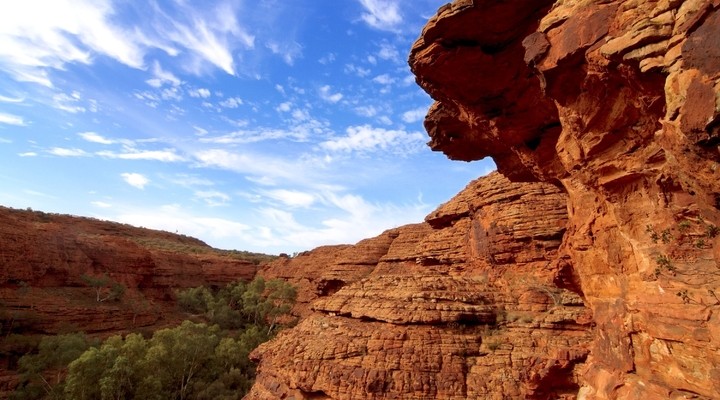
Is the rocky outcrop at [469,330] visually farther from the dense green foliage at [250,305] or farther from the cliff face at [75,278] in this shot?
the cliff face at [75,278]

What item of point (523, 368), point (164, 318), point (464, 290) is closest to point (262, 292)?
point (164, 318)

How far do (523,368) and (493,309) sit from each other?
3.39m

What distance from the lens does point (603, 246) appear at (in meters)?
8.74

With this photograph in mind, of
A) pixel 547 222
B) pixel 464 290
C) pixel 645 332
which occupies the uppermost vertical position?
pixel 547 222

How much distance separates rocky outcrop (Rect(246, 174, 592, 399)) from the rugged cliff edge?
0.24 ft

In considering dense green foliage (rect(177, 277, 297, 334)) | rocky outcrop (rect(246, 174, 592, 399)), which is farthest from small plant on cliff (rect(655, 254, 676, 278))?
dense green foliage (rect(177, 277, 297, 334))

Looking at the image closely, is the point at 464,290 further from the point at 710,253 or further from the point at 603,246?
the point at 710,253

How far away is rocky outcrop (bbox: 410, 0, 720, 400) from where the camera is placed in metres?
5.01

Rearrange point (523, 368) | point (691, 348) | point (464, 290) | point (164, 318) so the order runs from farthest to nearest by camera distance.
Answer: point (164, 318) < point (464, 290) < point (523, 368) < point (691, 348)

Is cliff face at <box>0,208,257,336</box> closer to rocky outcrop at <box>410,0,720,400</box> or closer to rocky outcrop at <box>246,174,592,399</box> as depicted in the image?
rocky outcrop at <box>246,174,592,399</box>

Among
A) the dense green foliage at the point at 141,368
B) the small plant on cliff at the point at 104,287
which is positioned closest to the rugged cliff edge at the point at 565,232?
the dense green foliage at the point at 141,368

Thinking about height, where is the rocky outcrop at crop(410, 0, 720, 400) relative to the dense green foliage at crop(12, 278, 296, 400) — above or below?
above

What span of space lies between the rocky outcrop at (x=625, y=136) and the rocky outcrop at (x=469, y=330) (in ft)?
13.8

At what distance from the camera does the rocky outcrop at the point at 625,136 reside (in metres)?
5.01
